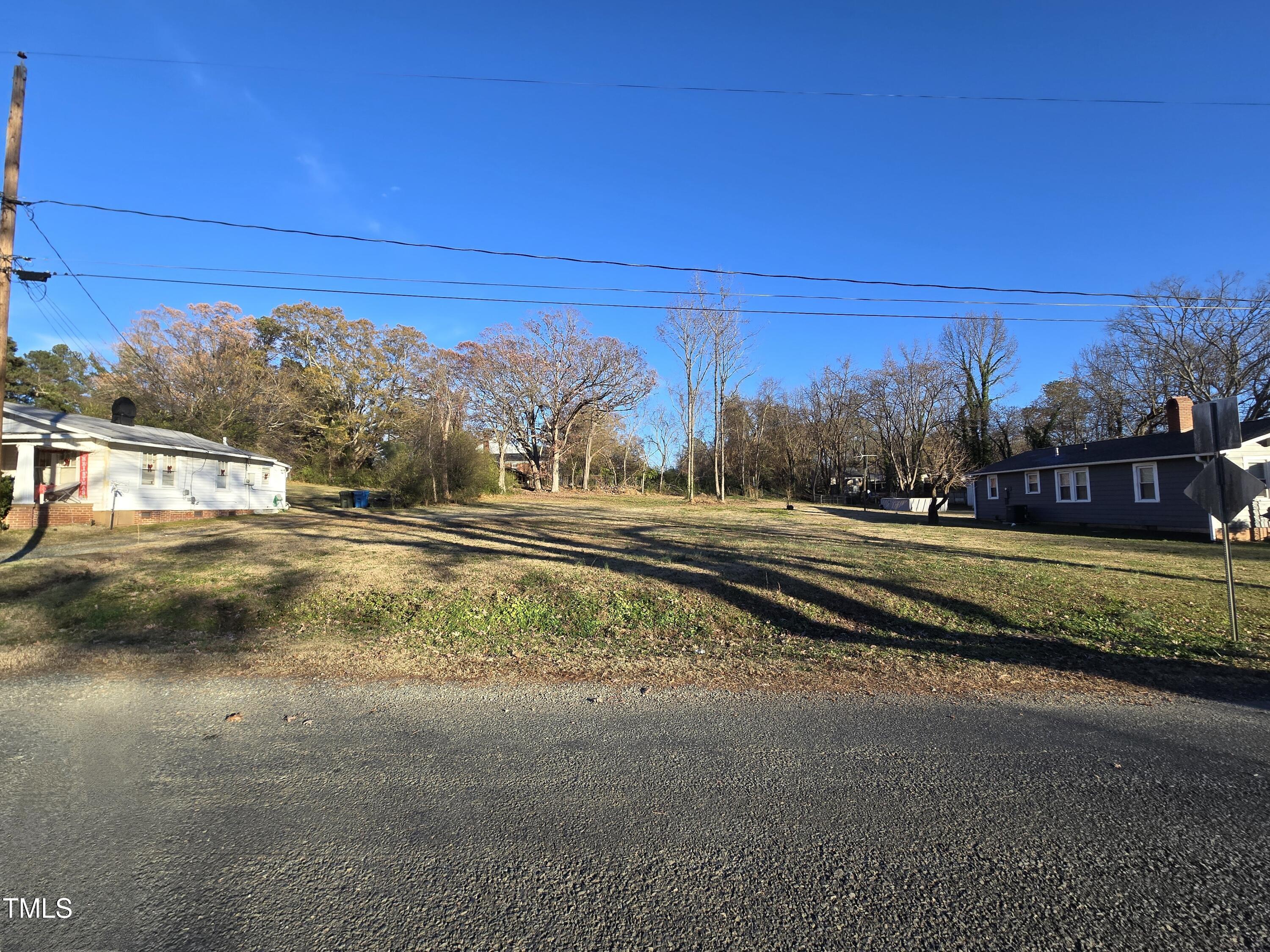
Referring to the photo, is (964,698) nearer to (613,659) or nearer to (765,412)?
(613,659)

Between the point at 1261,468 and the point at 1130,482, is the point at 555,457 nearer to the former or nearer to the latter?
the point at 1130,482

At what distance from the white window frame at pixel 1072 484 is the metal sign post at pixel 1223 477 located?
20169mm

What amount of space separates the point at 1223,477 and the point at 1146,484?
18.6m

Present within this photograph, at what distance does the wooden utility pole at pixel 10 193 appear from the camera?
10.4 metres

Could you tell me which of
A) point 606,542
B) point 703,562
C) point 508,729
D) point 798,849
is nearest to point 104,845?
point 508,729

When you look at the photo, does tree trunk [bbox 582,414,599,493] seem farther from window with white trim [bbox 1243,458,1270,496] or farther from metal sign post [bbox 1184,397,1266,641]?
metal sign post [bbox 1184,397,1266,641]

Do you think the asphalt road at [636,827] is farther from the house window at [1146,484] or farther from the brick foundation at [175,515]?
the house window at [1146,484]

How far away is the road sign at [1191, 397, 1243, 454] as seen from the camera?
6359 mm

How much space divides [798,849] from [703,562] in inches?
297

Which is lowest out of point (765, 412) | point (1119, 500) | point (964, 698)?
point (964, 698)

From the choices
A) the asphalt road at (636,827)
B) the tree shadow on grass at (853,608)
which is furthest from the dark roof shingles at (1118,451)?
the asphalt road at (636,827)

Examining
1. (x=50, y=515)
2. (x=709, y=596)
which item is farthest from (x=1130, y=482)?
(x=50, y=515)

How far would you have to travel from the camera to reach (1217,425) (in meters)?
6.57

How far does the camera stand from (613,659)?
604 cm
